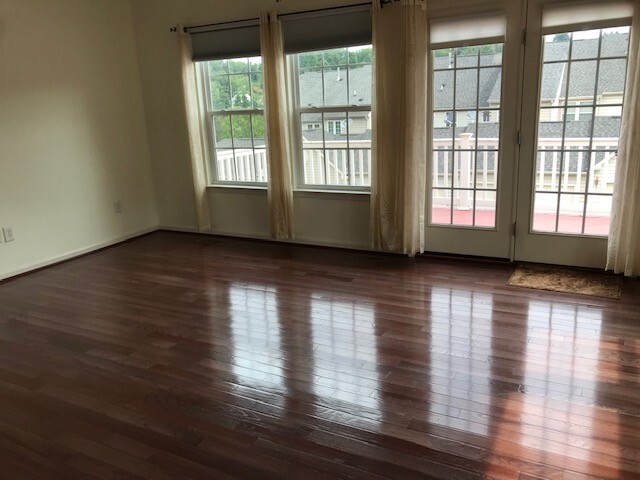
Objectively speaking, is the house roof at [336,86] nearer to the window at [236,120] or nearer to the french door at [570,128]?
the window at [236,120]

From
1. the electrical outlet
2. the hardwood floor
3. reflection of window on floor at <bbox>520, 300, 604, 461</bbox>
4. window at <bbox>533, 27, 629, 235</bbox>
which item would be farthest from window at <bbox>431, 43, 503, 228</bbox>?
the electrical outlet

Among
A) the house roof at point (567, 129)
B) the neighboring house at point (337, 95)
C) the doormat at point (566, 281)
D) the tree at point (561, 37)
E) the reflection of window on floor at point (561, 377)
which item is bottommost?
the reflection of window on floor at point (561, 377)

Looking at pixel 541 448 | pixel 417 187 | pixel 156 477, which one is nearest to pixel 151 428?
pixel 156 477

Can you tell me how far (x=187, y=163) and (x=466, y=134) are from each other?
3102mm

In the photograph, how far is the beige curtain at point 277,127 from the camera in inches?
191

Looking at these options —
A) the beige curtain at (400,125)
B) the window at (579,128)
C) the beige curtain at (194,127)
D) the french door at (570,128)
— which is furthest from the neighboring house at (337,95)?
the window at (579,128)

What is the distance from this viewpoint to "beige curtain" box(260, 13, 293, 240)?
15.9ft

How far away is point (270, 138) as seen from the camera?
5.09 meters

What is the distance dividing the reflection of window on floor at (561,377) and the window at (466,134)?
121 cm

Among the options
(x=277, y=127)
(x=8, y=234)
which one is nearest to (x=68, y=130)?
(x=8, y=234)

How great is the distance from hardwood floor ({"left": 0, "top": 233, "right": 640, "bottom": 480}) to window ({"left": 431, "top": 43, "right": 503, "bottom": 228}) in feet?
1.77

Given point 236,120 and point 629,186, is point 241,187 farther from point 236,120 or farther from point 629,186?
point 629,186

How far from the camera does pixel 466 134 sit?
174 inches

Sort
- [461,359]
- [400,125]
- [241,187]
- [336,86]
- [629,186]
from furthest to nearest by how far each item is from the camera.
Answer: [241,187] < [336,86] < [400,125] < [629,186] < [461,359]
